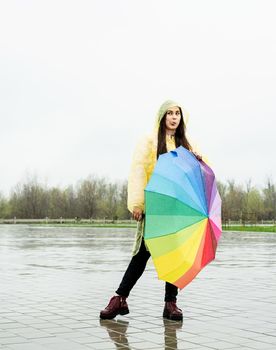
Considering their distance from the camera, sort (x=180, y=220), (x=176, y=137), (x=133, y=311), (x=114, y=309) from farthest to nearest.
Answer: (x=133, y=311) → (x=176, y=137) → (x=114, y=309) → (x=180, y=220)

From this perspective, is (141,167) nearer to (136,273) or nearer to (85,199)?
(136,273)

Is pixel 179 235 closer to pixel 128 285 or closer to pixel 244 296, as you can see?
pixel 128 285

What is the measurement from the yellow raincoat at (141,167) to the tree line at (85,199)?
252 ft

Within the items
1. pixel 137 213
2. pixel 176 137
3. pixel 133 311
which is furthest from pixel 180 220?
pixel 133 311

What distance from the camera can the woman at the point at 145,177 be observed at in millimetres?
6355

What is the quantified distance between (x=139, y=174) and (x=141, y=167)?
0.08 meters

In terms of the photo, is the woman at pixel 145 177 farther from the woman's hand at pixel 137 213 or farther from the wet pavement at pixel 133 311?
the wet pavement at pixel 133 311

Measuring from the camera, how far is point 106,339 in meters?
5.41

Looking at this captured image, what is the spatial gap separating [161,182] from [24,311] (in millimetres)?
2262

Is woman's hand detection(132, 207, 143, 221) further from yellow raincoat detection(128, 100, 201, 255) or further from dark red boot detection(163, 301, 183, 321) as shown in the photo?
dark red boot detection(163, 301, 183, 321)

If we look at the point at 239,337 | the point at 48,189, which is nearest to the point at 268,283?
the point at 239,337

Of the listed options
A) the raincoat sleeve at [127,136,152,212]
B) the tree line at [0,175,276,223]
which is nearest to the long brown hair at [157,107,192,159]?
the raincoat sleeve at [127,136,152,212]

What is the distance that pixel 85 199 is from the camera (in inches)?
3438

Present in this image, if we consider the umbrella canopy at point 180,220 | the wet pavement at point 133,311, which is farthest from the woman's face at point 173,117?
the wet pavement at point 133,311
